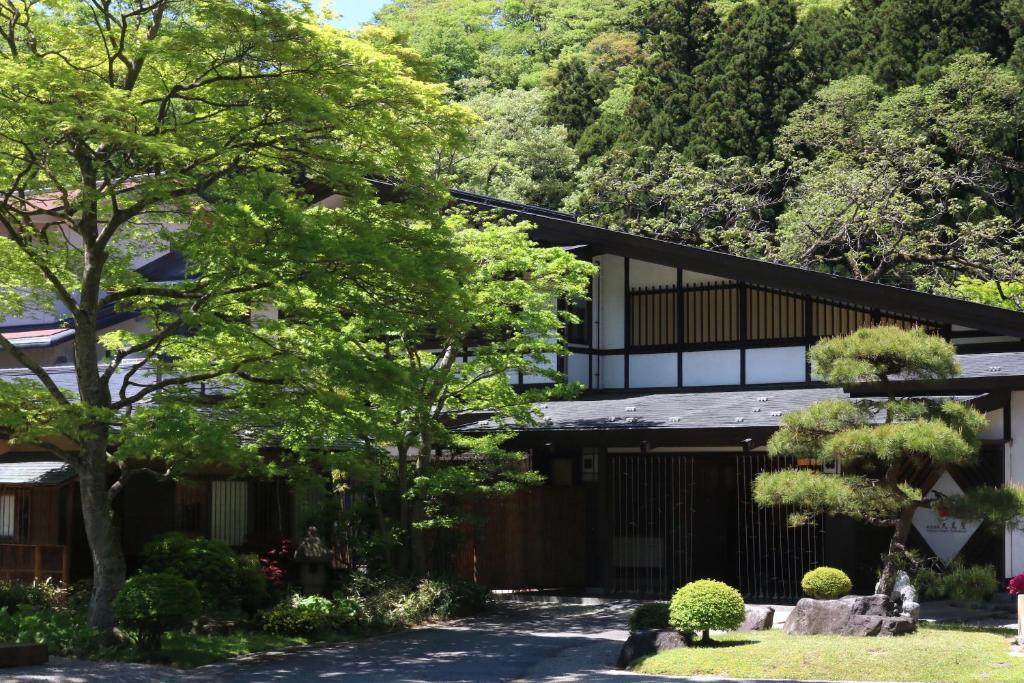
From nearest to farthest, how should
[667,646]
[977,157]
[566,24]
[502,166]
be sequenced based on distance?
[667,646] < [977,157] < [502,166] < [566,24]

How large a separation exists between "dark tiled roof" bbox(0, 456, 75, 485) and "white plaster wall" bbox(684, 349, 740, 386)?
35.0ft

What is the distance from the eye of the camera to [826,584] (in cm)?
1631

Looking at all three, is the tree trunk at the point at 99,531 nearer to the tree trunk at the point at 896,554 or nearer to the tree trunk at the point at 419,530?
the tree trunk at the point at 419,530

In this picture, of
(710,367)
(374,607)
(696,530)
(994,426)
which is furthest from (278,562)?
(994,426)

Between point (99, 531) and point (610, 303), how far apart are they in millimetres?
11156

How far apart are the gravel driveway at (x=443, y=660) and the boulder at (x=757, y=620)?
173 centimetres

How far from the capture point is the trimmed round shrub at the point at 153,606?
15109mm

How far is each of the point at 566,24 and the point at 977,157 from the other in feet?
91.0

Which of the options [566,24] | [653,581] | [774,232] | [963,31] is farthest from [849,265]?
Answer: [566,24]

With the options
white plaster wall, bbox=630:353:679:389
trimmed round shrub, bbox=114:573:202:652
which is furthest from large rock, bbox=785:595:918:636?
white plaster wall, bbox=630:353:679:389

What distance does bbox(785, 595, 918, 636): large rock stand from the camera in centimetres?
1554

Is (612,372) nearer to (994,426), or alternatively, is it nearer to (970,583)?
(994,426)

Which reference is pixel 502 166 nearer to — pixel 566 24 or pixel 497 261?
pixel 566 24

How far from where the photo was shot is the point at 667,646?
15406 millimetres
